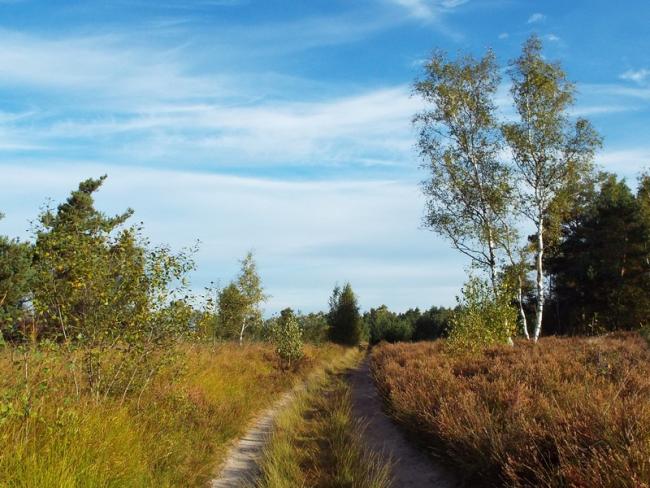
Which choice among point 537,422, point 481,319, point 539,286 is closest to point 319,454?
point 537,422

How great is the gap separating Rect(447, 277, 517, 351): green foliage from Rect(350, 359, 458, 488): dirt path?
426cm

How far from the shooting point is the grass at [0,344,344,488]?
5273mm

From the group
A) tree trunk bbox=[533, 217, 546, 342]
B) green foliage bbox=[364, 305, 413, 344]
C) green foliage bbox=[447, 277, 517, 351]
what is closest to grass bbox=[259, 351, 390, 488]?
green foliage bbox=[447, 277, 517, 351]

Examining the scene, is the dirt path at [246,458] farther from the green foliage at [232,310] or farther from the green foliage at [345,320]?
the green foliage at [345,320]

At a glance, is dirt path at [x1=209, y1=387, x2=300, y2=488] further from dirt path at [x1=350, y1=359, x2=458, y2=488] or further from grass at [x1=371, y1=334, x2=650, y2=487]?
grass at [x1=371, y1=334, x2=650, y2=487]

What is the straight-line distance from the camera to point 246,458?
9.09 meters

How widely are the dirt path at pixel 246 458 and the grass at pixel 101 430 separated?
22 centimetres

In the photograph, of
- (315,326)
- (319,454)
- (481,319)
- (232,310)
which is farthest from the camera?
(315,326)

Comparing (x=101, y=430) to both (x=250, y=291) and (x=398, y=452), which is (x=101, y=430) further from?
(x=250, y=291)

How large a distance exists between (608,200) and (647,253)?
225 inches

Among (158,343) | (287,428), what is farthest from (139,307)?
(287,428)

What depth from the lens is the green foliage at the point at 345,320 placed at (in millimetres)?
59625

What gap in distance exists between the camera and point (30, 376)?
634cm

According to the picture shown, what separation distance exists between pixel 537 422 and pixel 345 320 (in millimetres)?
53263
